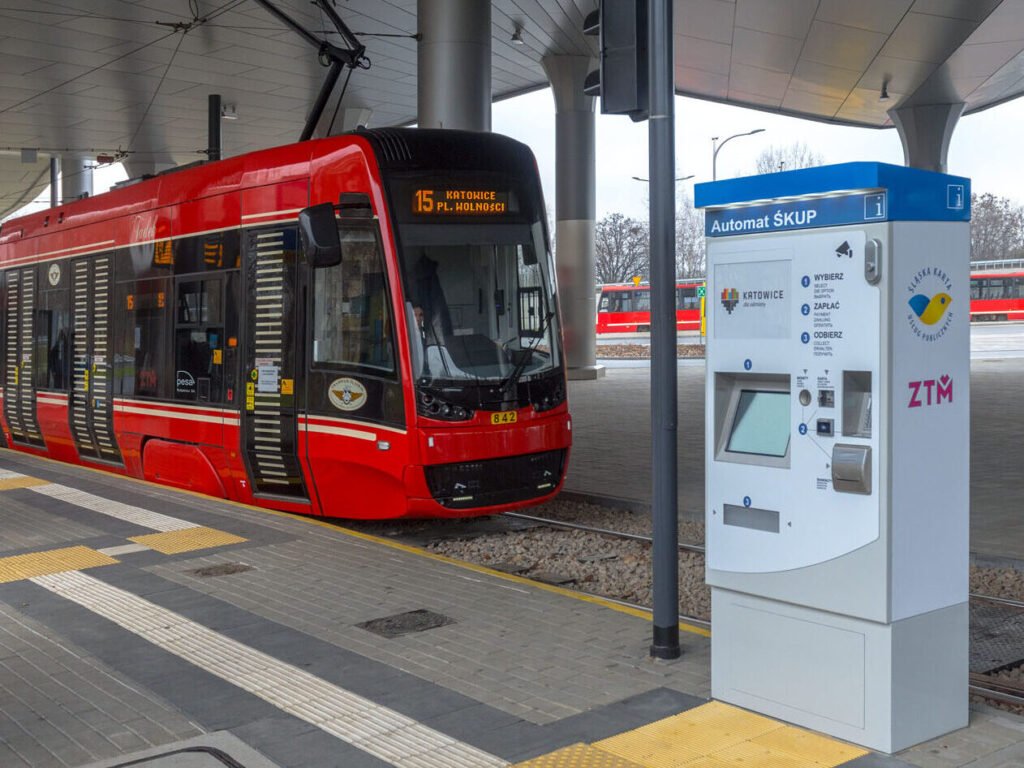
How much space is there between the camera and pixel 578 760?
4332 mm

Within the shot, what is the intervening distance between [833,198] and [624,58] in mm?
1498

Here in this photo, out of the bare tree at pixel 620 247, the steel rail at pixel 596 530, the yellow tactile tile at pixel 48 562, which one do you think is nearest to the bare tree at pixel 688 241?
the bare tree at pixel 620 247

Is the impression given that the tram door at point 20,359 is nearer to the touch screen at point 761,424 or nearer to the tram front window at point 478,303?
the tram front window at point 478,303

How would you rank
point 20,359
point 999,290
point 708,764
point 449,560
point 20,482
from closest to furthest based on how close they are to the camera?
point 708,764
point 449,560
point 20,482
point 20,359
point 999,290

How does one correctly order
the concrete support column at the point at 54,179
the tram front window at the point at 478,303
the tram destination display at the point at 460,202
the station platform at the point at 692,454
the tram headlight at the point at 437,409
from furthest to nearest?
the concrete support column at the point at 54,179 → the station platform at the point at 692,454 → the tram destination display at the point at 460,202 → the tram front window at the point at 478,303 → the tram headlight at the point at 437,409

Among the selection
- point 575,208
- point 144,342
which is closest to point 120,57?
point 575,208

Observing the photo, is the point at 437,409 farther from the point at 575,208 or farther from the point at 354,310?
the point at 575,208

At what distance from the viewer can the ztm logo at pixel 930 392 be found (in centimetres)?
446

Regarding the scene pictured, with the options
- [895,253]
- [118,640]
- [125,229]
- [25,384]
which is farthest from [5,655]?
A: [25,384]

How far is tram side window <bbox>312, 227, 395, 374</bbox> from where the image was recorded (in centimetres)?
866

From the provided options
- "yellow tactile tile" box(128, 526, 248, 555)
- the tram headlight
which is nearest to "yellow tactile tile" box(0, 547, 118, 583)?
"yellow tactile tile" box(128, 526, 248, 555)

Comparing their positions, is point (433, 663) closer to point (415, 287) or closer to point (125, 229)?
point (415, 287)

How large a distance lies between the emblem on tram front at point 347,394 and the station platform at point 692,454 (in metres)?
3.06

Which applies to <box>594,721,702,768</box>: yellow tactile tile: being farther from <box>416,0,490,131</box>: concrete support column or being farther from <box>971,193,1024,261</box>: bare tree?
<box>971,193,1024,261</box>: bare tree
